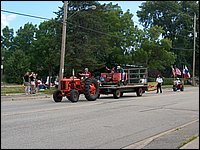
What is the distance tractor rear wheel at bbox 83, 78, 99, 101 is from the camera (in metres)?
17.3

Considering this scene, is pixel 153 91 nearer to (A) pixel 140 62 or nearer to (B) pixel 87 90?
(B) pixel 87 90

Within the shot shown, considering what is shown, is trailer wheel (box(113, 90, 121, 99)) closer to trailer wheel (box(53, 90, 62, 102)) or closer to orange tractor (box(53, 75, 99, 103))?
orange tractor (box(53, 75, 99, 103))

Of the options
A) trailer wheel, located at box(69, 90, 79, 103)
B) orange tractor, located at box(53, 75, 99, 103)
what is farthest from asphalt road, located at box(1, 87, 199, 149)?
orange tractor, located at box(53, 75, 99, 103)

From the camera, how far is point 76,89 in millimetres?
17297

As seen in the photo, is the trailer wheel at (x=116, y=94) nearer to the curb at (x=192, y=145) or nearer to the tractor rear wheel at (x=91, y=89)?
the tractor rear wheel at (x=91, y=89)

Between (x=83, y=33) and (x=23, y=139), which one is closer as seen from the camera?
(x=23, y=139)

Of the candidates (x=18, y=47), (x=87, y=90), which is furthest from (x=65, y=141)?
(x=18, y=47)

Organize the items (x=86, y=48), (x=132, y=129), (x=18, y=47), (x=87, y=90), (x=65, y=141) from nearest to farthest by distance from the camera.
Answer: (x=65, y=141) < (x=132, y=129) < (x=87, y=90) < (x=86, y=48) < (x=18, y=47)

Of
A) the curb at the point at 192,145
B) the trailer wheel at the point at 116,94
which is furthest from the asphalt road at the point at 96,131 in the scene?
the trailer wheel at the point at 116,94

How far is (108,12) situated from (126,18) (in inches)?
95.0

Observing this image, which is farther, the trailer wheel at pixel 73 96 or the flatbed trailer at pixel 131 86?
the flatbed trailer at pixel 131 86

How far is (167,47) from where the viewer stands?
42.5m

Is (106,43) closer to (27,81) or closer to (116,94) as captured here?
(27,81)

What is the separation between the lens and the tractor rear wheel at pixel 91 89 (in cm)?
1725
